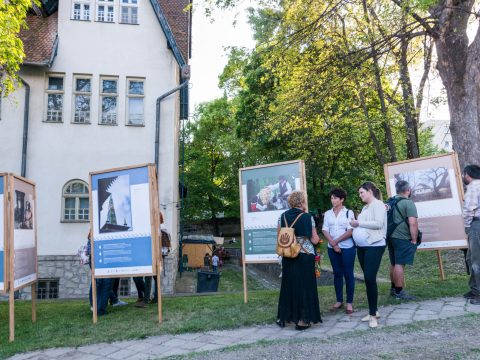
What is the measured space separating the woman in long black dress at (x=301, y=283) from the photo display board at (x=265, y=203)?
5.26ft

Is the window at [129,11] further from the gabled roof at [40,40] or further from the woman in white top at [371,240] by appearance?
the woman in white top at [371,240]

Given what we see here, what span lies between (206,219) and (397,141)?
2419 centimetres

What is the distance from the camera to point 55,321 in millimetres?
7250

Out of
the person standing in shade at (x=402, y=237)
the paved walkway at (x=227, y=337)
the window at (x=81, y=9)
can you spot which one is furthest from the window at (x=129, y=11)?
the paved walkway at (x=227, y=337)

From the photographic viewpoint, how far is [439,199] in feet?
27.5

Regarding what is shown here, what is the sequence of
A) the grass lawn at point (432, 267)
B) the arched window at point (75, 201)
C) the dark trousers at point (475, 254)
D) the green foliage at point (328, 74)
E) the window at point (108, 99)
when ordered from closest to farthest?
1. the dark trousers at point (475, 254)
2. the grass lawn at point (432, 267)
3. the green foliage at point (328, 74)
4. the arched window at point (75, 201)
5. the window at point (108, 99)

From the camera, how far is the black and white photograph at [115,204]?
726 cm

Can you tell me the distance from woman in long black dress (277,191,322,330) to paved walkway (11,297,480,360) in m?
0.18

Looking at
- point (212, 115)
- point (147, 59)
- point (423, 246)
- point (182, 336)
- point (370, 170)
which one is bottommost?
point (182, 336)

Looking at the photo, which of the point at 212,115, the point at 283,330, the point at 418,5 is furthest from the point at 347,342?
the point at 212,115

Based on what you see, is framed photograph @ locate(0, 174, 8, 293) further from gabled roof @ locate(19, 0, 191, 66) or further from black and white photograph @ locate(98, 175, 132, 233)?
gabled roof @ locate(19, 0, 191, 66)

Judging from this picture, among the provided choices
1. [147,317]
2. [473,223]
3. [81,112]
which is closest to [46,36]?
[81,112]

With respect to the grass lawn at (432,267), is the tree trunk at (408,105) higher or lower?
higher

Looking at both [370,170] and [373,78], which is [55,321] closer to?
[373,78]
